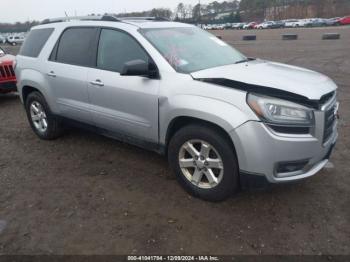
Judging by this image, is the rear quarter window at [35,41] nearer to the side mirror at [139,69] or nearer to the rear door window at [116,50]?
the rear door window at [116,50]

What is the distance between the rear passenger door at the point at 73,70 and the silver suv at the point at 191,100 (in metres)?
0.01

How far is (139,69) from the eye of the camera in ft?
11.6

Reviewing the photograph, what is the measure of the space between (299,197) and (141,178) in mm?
1800

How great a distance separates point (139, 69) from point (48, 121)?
243cm

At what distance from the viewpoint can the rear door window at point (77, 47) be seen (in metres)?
4.40

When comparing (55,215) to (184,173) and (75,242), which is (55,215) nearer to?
(75,242)

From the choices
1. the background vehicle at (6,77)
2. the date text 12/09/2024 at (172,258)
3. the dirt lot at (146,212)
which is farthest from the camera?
the background vehicle at (6,77)

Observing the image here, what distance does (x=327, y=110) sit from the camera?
316 cm

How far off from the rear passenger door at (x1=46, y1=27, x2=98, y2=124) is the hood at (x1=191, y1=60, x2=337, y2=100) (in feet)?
5.42

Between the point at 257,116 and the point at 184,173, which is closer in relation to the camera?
the point at 257,116

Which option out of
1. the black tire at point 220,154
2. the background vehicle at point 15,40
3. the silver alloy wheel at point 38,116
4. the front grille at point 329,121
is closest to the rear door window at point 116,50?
the black tire at point 220,154

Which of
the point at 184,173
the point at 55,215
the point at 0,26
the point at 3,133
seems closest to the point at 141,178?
the point at 184,173

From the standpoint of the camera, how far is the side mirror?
3.51 m

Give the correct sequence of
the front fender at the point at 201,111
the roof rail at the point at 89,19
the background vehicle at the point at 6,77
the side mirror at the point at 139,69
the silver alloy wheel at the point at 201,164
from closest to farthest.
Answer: the front fender at the point at 201,111 → the silver alloy wheel at the point at 201,164 → the side mirror at the point at 139,69 → the roof rail at the point at 89,19 → the background vehicle at the point at 6,77
